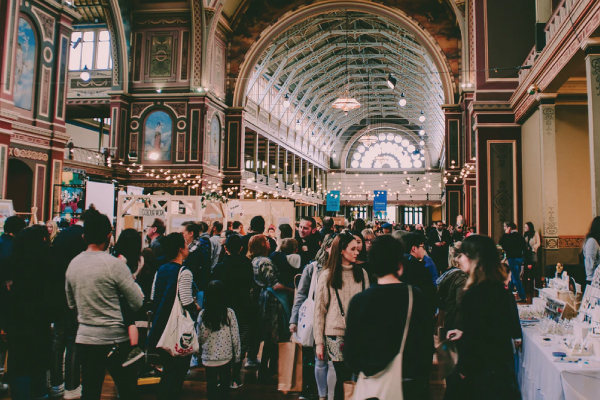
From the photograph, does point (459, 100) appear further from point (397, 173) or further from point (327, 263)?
point (397, 173)

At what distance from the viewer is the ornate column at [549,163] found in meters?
8.45

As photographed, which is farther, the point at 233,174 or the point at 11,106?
the point at 233,174

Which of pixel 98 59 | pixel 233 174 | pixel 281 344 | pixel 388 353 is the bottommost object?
pixel 281 344

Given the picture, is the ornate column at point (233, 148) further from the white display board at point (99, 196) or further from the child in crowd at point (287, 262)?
the child in crowd at point (287, 262)

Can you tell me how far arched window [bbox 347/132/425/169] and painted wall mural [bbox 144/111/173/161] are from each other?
90.4 feet

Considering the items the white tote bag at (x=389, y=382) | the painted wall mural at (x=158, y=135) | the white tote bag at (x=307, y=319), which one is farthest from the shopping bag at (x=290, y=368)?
the painted wall mural at (x=158, y=135)

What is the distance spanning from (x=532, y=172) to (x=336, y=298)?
8.18 m

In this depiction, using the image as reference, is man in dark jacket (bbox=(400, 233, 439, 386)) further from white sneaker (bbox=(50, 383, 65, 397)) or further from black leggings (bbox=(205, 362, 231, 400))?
white sneaker (bbox=(50, 383, 65, 397))

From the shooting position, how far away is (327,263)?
3229mm

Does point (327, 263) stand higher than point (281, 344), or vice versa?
point (327, 263)

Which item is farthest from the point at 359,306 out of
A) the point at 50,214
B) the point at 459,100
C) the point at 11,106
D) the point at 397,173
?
the point at 397,173

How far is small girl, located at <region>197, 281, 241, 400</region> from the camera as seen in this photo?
359 cm

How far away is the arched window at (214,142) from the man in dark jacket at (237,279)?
15814 millimetres

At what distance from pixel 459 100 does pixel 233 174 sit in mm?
10446
